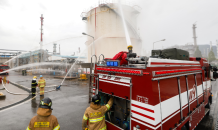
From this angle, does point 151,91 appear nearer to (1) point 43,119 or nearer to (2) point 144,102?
(2) point 144,102

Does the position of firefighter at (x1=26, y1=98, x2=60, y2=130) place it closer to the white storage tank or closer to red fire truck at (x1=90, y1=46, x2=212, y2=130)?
red fire truck at (x1=90, y1=46, x2=212, y2=130)

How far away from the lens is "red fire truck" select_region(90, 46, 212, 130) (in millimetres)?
2678

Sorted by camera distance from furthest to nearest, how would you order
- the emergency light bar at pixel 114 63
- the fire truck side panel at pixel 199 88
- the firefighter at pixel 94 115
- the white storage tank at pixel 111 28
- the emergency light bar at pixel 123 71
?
the white storage tank at pixel 111 28 < the fire truck side panel at pixel 199 88 < the emergency light bar at pixel 114 63 < the firefighter at pixel 94 115 < the emergency light bar at pixel 123 71

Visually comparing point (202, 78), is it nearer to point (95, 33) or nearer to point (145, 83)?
point (145, 83)

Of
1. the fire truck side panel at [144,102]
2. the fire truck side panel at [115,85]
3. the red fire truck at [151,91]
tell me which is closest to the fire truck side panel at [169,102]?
the red fire truck at [151,91]

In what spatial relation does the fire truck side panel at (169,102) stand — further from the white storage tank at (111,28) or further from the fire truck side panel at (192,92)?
the white storage tank at (111,28)

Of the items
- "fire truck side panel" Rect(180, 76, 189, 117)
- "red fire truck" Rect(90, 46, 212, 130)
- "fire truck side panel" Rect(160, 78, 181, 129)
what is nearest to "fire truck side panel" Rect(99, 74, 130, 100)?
"red fire truck" Rect(90, 46, 212, 130)

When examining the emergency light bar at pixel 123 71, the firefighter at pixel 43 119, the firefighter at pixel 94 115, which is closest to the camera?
the firefighter at pixel 43 119

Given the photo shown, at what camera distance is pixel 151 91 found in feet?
8.47

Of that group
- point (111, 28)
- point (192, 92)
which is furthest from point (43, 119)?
point (111, 28)

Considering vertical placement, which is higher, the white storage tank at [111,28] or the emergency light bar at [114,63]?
the white storage tank at [111,28]

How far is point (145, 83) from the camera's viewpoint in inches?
107

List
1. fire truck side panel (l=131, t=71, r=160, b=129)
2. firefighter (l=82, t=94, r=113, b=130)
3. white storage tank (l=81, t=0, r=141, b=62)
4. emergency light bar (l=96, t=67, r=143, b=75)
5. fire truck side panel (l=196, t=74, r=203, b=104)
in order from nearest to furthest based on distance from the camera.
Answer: fire truck side panel (l=131, t=71, r=160, b=129)
emergency light bar (l=96, t=67, r=143, b=75)
firefighter (l=82, t=94, r=113, b=130)
fire truck side panel (l=196, t=74, r=203, b=104)
white storage tank (l=81, t=0, r=141, b=62)

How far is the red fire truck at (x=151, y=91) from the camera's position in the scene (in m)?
2.68
